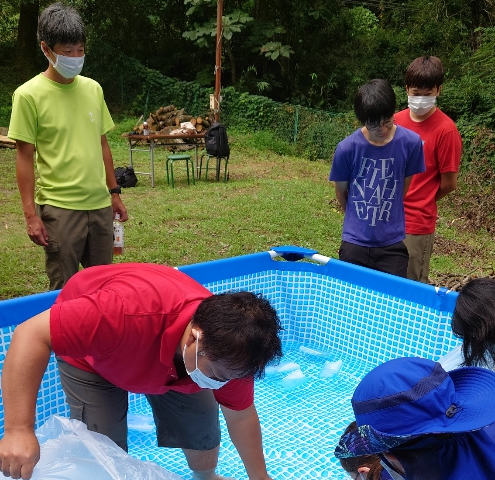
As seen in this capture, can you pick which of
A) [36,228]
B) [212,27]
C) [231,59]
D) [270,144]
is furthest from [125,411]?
[231,59]

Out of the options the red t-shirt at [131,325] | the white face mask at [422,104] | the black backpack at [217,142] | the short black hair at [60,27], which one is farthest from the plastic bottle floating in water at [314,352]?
the black backpack at [217,142]

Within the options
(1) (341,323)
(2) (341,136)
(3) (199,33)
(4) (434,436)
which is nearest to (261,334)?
(4) (434,436)

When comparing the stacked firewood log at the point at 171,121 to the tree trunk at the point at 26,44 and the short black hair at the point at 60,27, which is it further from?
the short black hair at the point at 60,27

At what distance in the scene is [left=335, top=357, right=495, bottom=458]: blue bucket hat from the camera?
1.27m

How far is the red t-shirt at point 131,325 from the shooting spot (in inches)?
67.3

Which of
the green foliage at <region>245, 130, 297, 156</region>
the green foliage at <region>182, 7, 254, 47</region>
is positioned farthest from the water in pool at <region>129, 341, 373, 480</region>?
the green foliage at <region>182, 7, 254, 47</region>

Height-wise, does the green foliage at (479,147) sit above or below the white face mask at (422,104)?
below

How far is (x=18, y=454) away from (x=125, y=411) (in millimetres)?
640

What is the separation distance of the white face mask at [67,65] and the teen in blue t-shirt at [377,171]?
137 cm

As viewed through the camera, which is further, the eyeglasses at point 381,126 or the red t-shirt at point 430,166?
the red t-shirt at point 430,166

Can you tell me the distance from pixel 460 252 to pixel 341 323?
2798 millimetres

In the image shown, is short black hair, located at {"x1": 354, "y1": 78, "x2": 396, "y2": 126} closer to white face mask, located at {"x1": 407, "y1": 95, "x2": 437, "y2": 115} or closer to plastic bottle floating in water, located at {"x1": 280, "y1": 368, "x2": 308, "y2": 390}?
white face mask, located at {"x1": 407, "y1": 95, "x2": 437, "y2": 115}

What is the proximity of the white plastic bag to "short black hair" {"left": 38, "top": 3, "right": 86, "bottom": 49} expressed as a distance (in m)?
1.84

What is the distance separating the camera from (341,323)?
13.0 feet
